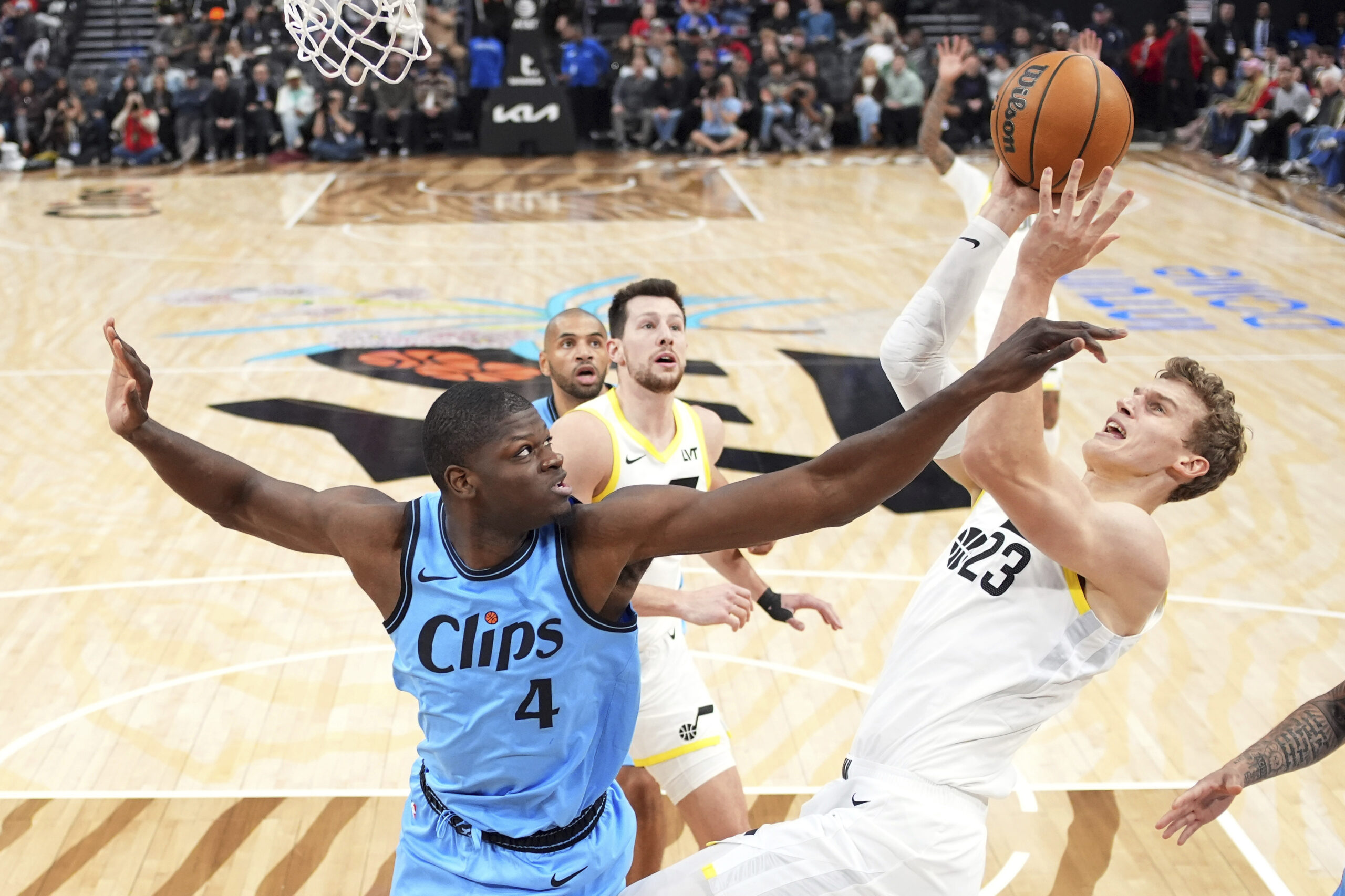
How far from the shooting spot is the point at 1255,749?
3.20 m

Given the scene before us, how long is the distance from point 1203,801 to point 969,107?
1784 centimetres

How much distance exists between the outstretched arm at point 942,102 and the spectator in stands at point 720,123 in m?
12.6

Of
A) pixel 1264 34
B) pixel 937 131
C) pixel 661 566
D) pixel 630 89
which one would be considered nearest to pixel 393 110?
pixel 630 89

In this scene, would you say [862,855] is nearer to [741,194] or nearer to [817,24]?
[741,194]

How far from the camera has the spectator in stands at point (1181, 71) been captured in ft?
65.8

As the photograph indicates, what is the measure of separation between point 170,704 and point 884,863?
11.7 ft

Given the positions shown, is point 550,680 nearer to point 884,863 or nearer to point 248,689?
point 884,863

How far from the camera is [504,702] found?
2.71 m

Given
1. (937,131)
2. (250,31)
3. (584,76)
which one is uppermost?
(937,131)

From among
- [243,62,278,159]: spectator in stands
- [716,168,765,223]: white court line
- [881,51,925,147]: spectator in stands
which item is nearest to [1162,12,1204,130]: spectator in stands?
[881,51,925,147]: spectator in stands

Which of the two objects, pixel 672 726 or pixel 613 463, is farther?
pixel 613 463

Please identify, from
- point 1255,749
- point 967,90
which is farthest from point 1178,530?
point 967,90

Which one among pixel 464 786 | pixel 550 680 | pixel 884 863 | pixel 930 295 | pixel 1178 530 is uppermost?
pixel 930 295

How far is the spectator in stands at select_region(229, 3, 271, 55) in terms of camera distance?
21.3m
